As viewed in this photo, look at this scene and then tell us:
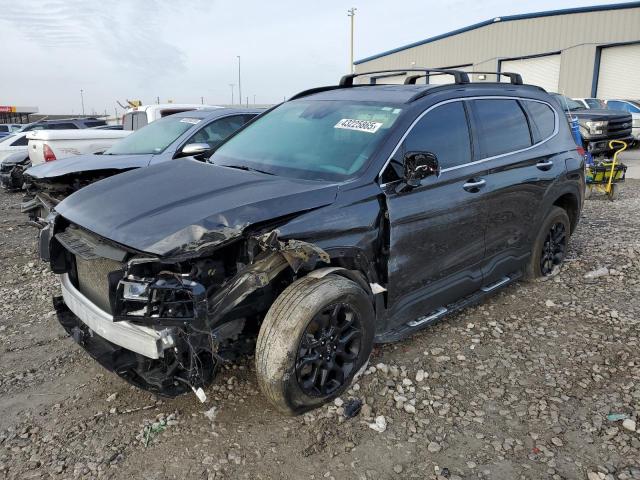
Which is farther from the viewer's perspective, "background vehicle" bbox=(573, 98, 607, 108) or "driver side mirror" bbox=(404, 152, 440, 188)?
"background vehicle" bbox=(573, 98, 607, 108)

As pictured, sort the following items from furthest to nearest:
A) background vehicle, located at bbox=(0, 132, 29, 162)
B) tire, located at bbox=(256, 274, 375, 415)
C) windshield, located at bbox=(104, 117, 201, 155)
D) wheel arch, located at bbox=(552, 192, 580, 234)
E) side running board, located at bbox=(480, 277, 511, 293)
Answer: background vehicle, located at bbox=(0, 132, 29, 162), windshield, located at bbox=(104, 117, 201, 155), wheel arch, located at bbox=(552, 192, 580, 234), side running board, located at bbox=(480, 277, 511, 293), tire, located at bbox=(256, 274, 375, 415)

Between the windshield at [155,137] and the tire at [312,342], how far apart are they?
176 inches

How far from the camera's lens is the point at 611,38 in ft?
86.4

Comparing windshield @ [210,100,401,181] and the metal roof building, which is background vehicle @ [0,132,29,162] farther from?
the metal roof building

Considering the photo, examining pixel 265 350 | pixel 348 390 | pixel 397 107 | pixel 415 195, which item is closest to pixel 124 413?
pixel 265 350

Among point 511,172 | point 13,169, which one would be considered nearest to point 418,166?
point 511,172

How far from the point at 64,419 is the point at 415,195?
8.19ft

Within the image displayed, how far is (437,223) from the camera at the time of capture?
3.50 metres

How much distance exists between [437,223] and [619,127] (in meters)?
14.3

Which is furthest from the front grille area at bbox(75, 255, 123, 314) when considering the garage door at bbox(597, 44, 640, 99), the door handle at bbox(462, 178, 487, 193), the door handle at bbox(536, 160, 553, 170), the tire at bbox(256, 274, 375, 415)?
the garage door at bbox(597, 44, 640, 99)

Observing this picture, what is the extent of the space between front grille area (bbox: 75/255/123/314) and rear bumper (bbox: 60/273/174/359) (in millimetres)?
43

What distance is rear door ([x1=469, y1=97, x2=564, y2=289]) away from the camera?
3988 millimetres

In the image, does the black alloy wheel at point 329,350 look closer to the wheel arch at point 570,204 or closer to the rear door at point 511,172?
the rear door at point 511,172

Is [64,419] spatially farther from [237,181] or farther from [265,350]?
[237,181]
